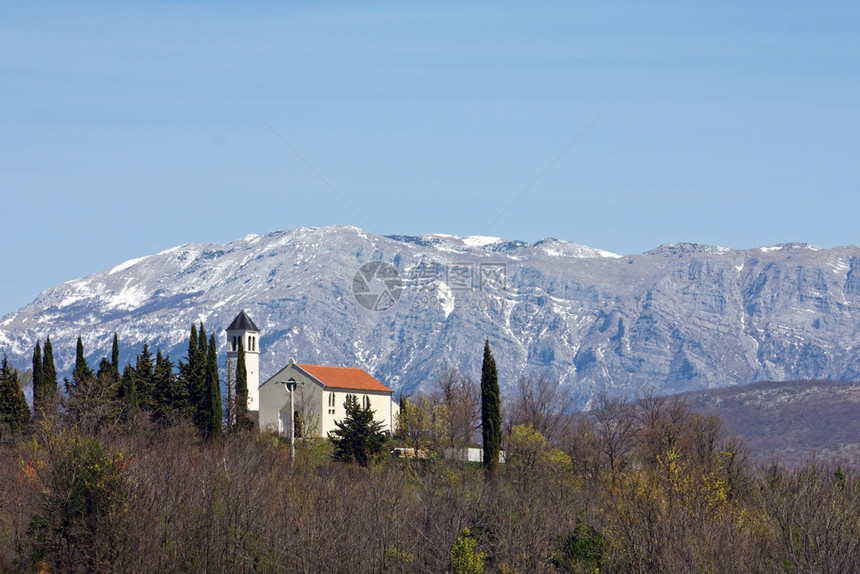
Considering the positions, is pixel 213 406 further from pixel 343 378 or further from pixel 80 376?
pixel 343 378

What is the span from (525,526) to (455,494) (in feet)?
28.7

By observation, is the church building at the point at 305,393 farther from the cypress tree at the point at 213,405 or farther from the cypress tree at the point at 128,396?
the cypress tree at the point at 128,396

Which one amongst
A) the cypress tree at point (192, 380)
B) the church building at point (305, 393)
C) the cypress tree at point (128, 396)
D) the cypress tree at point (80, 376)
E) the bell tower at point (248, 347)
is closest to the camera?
the cypress tree at point (128, 396)

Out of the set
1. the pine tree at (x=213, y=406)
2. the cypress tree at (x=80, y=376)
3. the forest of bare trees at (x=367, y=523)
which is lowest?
the forest of bare trees at (x=367, y=523)

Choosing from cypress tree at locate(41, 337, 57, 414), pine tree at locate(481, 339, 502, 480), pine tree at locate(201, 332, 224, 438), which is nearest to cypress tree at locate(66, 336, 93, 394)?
cypress tree at locate(41, 337, 57, 414)

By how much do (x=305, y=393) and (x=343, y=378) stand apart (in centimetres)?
720

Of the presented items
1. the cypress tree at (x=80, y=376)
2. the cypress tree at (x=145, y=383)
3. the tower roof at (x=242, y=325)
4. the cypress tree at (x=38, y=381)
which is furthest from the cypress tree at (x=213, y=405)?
the tower roof at (x=242, y=325)

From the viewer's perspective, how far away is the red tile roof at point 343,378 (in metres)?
125

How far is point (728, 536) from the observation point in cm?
4903

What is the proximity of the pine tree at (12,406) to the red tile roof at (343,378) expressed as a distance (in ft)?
129

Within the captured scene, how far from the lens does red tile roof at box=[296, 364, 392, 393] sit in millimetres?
124875

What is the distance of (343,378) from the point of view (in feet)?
421

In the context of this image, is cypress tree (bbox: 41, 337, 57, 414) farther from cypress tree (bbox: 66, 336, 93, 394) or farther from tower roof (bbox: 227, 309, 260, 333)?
tower roof (bbox: 227, 309, 260, 333)

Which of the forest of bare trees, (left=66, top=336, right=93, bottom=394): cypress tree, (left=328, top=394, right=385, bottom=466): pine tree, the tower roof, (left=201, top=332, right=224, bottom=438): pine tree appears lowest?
the forest of bare trees
